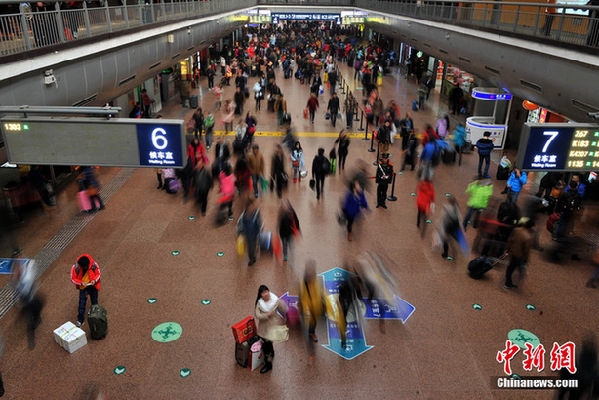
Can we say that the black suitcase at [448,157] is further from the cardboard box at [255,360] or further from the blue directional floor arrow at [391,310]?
the cardboard box at [255,360]

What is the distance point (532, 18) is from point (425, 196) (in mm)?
6329

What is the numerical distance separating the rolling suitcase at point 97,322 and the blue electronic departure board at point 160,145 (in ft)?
8.74

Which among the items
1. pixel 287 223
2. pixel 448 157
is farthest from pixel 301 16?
pixel 287 223

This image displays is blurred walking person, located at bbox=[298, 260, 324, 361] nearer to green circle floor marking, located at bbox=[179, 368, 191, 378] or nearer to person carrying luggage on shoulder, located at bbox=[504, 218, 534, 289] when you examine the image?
green circle floor marking, located at bbox=[179, 368, 191, 378]

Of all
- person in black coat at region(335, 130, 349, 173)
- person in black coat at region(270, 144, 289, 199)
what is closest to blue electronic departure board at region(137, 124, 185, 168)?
person in black coat at region(270, 144, 289, 199)

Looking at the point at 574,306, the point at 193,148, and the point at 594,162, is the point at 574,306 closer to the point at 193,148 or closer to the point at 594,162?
the point at 594,162

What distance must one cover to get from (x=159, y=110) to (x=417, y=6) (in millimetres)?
13872

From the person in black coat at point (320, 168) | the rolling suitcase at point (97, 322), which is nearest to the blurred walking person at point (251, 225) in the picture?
the rolling suitcase at point (97, 322)

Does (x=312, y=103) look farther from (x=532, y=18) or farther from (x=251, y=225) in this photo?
(x=251, y=225)

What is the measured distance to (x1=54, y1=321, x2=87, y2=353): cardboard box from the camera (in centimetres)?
697

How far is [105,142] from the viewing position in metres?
6.16

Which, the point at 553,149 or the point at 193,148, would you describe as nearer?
the point at 553,149

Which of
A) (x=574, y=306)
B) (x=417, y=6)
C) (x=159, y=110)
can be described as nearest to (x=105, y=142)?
(x=574, y=306)

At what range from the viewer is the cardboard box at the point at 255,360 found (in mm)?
6641
